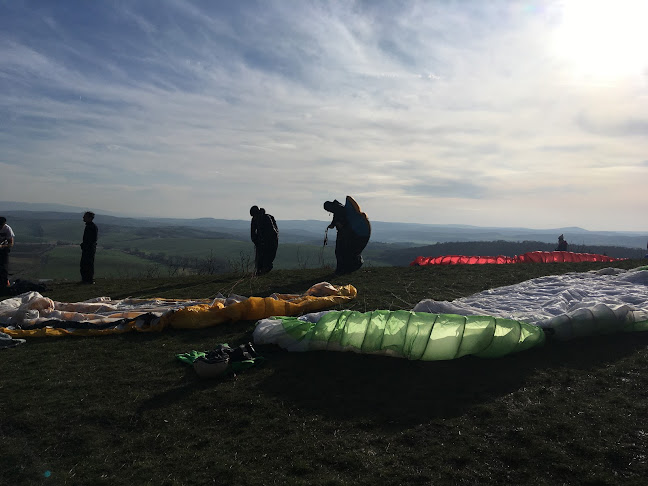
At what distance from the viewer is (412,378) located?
4469 millimetres

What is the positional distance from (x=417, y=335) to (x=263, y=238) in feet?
29.4

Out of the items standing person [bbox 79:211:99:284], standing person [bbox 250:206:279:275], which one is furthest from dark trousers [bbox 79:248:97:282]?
standing person [bbox 250:206:279:275]

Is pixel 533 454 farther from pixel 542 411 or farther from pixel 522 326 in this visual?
pixel 522 326

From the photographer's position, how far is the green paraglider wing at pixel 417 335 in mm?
4805

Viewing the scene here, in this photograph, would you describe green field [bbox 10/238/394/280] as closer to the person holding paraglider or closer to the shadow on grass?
Answer: the person holding paraglider

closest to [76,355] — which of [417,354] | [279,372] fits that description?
[279,372]

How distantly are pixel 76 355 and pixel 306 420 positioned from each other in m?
3.93

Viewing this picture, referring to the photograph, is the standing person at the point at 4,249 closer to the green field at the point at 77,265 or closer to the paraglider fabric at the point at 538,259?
the paraglider fabric at the point at 538,259

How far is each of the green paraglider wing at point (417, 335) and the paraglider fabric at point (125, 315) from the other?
1.78 metres

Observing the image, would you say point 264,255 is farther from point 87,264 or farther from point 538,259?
point 538,259

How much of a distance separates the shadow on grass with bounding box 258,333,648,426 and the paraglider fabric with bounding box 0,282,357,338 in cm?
192

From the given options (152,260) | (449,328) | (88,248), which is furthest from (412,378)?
(152,260)

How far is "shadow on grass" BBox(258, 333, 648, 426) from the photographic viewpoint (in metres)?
3.91

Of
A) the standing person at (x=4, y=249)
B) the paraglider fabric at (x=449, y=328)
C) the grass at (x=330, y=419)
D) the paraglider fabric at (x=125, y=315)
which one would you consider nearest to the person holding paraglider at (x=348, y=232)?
the paraglider fabric at (x=125, y=315)
